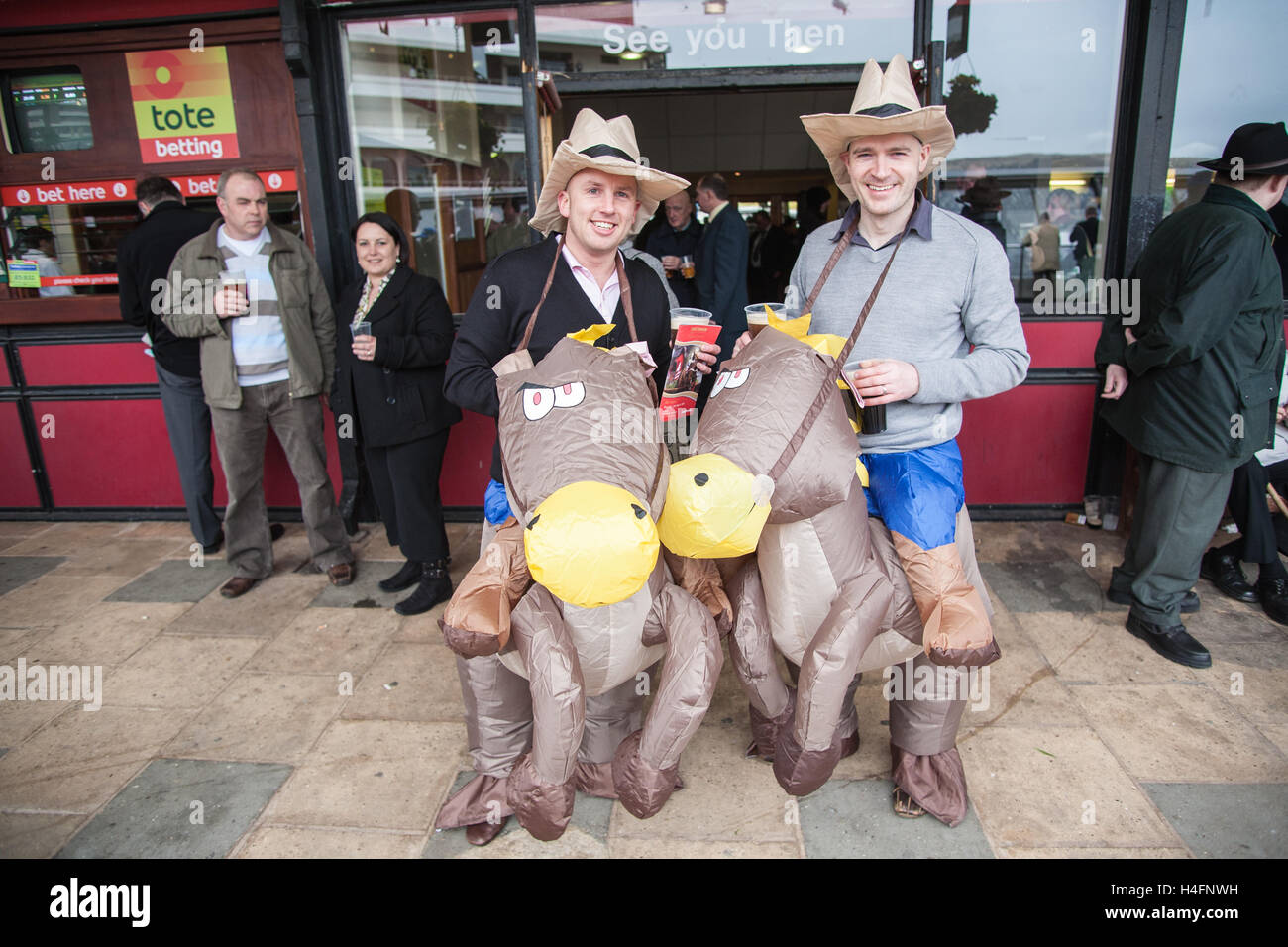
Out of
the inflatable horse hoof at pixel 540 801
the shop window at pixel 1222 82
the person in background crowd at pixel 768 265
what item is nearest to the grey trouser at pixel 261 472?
the inflatable horse hoof at pixel 540 801

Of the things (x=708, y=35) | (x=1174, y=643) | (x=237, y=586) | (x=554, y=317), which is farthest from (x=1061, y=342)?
(x=237, y=586)

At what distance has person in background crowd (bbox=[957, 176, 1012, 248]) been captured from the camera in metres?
4.38

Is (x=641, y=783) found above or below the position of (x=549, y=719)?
below

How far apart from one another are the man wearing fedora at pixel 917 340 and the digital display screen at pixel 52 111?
4445 millimetres

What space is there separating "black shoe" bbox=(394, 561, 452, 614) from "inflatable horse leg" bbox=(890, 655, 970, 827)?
2208 mm

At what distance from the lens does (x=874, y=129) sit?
2.12 metres

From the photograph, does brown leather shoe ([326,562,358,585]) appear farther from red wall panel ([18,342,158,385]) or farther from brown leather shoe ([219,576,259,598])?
red wall panel ([18,342,158,385])

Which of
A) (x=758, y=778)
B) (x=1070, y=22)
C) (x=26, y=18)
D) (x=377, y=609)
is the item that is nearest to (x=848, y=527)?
(x=758, y=778)

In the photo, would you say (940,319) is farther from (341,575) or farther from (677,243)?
(677,243)

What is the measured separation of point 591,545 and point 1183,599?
3.13 metres

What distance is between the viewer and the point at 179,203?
4.12 meters

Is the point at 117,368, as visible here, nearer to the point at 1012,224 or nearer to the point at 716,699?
the point at 716,699

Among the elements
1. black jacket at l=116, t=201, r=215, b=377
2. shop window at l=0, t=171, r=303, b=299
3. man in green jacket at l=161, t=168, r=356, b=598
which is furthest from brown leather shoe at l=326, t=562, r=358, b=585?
shop window at l=0, t=171, r=303, b=299
